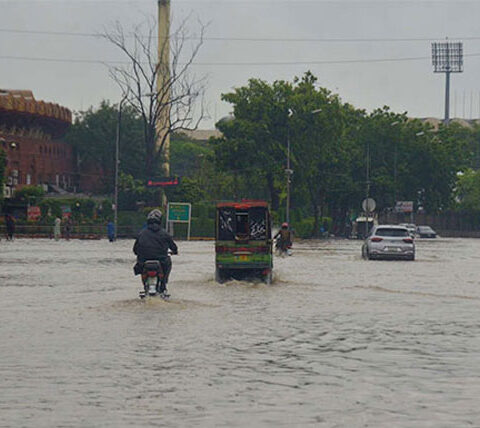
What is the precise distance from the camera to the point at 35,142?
108 metres

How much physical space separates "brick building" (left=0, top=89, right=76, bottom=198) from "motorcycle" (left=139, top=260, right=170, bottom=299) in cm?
7928

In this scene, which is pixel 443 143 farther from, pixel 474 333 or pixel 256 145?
pixel 474 333

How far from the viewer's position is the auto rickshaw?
25.2 meters

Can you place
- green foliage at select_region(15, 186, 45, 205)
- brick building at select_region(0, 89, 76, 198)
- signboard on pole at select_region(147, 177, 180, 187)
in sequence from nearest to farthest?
signboard on pole at select_region(147, 177, 180, 187)
green foliage at select_region(15, 186, 45, 205)
brick building at select_region(0, 89, 76, 198)

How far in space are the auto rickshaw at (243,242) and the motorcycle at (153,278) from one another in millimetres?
6356

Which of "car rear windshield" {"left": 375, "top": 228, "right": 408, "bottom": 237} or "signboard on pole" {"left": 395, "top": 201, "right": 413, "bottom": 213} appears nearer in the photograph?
"car rear windshield" {"left": 375, "top": 228, "right": 408, "bottom": 237}

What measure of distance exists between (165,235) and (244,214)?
8.52 meters

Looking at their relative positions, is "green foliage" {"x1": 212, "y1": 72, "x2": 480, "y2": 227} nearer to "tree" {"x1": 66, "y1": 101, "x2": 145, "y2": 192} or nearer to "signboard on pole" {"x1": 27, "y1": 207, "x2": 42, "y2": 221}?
"tree" {"x1": 66, "y1": 101, "x2": 145, "y2": 192}

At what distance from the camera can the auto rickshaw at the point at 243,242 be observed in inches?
993

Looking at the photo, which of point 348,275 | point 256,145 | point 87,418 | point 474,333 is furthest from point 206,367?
point 256,145

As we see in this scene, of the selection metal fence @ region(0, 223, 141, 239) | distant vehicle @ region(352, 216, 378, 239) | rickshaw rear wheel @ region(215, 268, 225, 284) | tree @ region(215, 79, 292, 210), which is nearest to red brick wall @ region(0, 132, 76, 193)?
metal fence @ region(0, 223, 141, 239)

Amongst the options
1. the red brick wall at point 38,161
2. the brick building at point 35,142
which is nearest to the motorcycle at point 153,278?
the brick building at point 35,142

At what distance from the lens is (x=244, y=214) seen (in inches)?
1062

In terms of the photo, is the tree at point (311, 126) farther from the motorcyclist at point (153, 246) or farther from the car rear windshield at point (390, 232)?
the motorcyclist at point (153, 246)
